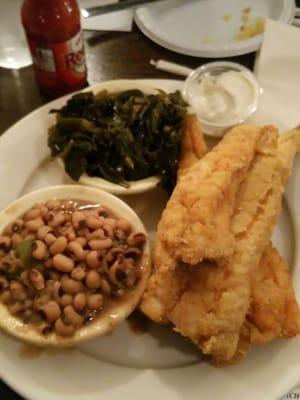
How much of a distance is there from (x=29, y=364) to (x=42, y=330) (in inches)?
5.8

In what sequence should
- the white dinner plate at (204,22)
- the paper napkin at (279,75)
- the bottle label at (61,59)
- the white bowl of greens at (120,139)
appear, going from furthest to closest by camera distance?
the white dinner plate at (204,22), the paper napkin at (279,75), the bottle label at (61,59), the white bowl of greens at (120,139)

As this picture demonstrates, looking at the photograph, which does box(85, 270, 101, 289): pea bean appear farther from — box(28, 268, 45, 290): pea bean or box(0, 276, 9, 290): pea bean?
box(0, 276, 9, 290): pea bean

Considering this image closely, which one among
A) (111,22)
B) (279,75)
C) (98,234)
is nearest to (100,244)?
(98,234)

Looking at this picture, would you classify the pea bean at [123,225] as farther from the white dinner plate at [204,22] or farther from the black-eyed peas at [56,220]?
the white dinner plate at [204,22]

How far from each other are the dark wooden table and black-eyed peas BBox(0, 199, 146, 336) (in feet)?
2.94

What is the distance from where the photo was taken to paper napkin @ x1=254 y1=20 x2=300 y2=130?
6.99 feet

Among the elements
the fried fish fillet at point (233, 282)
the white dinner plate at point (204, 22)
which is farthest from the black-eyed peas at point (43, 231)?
the white dinner plate at point (204, 22)

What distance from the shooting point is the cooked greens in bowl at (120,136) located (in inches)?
73.2

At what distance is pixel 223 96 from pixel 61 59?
27.7 inches

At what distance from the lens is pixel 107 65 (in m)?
2.49

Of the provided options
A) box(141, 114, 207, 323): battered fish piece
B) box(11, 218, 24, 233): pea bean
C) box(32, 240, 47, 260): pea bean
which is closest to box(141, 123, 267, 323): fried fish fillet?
box(141, 114, 207, 323): battered fish piece

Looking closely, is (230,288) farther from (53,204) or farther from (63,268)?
(53,204)

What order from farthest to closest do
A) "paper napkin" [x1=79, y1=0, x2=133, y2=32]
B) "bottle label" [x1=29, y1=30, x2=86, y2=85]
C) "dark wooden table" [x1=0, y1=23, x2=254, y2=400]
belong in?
"paper napkin" [x1=79, y1=0, x2=133, y2=32] → "dark wooden table" [x1=0, y1=23, x2=254, y2=400] → "bottle label" [x1=29, y1=30, x2=86, y2=85]

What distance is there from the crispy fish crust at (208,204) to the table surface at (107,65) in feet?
2.77
